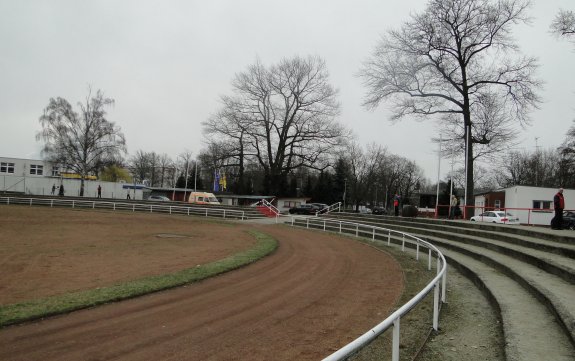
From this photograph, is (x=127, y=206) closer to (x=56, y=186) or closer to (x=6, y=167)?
(x=56, y=186)

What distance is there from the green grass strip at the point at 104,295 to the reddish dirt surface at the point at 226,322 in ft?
0.84

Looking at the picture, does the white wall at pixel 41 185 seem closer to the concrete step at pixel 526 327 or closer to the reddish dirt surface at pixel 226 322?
the reddish dirt surface at pixel 226 322

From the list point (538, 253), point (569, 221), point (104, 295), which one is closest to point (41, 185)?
point (104, 295)

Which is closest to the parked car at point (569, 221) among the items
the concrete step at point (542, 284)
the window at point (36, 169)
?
the concrete step at point (542, 284)

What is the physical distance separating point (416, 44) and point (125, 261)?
25.6 meters

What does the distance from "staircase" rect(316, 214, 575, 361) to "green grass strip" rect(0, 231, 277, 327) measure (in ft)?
22.4

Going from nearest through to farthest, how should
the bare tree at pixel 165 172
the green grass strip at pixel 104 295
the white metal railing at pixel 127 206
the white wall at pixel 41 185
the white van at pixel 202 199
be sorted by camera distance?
1. the green grass strip at pixel 104 295
2. the white metal railing at pixel 127 206
3. the white van at pixel 202 199
4. the white wall at pixel 41 185
5. the bare tree at pixel 165 172

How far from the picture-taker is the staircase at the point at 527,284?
4.96 m

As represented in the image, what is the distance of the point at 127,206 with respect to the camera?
45344 millimetres

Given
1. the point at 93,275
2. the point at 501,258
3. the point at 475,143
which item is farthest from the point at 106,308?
the point at 475,143

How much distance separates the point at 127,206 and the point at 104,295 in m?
39.3

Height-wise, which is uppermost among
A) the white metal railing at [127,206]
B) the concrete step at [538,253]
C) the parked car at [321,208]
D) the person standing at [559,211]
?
the person standing at [559,211]

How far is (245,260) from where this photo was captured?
543 inches

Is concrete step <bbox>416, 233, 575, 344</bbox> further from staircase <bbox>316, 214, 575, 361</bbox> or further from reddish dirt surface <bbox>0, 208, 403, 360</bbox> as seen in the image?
reddish dirt surface <bbox>0, 208, 403, 360</bbox>
